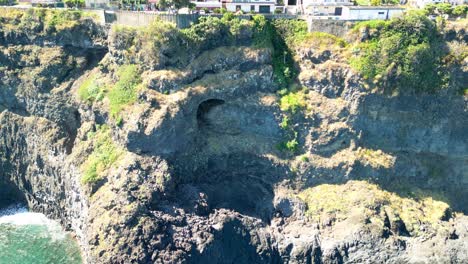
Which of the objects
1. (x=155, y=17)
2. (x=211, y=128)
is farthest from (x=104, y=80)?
(x=211, y=128)

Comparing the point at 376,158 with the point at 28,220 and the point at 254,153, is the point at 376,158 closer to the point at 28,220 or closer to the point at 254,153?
the point at 254,153

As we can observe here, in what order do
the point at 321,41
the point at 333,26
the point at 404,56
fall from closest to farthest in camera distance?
1. the point at 404,56
2. the point at 321,41
3. the point at 333,26

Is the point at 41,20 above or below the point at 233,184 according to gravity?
above

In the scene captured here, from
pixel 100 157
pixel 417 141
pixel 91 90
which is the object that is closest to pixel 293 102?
pixel 417 141

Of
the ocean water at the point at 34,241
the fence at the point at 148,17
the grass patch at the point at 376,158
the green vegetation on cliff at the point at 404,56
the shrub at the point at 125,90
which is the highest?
the fence at the point at 148,17

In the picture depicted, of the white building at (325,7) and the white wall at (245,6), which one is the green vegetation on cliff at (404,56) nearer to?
the white building at (325,7)

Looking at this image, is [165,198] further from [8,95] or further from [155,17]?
[8,95]

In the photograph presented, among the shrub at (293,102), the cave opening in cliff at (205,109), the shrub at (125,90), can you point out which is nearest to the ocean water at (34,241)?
the shrub at (125,90)

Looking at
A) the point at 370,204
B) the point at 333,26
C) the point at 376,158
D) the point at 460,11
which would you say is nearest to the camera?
the point at 370,204
